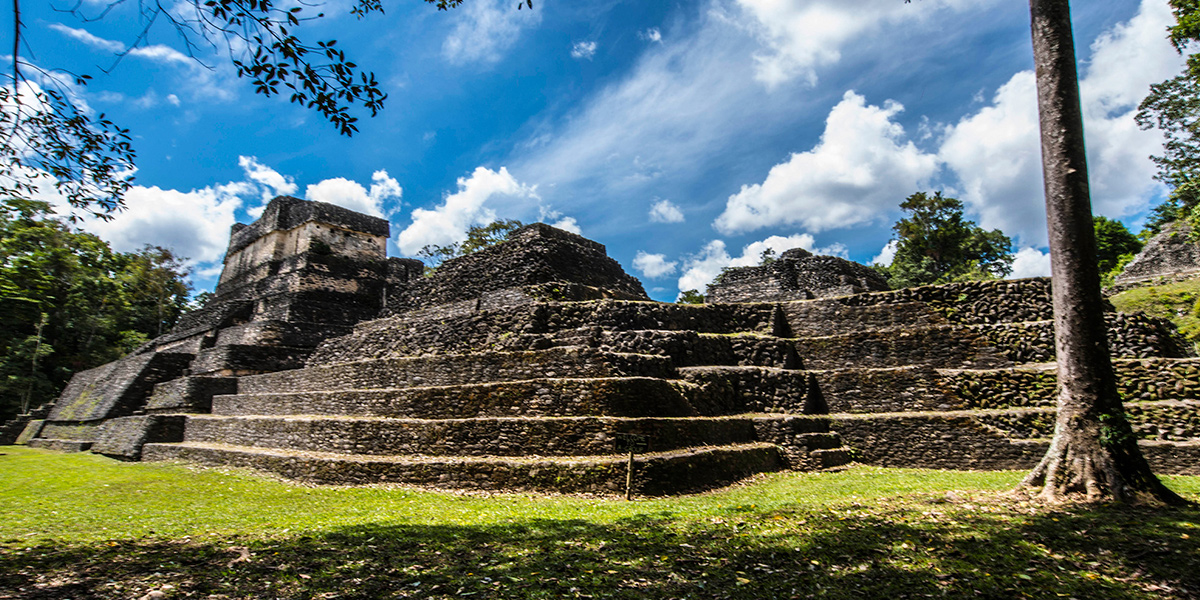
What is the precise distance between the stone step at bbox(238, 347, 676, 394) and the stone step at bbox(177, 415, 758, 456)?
103 cm

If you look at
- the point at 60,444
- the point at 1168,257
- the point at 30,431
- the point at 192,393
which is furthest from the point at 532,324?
the point at 1168,257

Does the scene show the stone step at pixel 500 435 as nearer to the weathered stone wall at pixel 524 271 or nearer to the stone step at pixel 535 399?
the stone step at pixel 535 399

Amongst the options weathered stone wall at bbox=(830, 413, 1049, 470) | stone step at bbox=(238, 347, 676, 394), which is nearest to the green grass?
weathered stone wall at bbox=(830, 413, 1049, 470)

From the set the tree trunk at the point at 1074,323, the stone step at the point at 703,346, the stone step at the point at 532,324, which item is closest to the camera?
the tree trunk at the point at 1074,323

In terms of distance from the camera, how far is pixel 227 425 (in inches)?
511

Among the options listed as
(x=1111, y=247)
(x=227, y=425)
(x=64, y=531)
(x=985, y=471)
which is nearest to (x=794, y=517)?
(x=985, y=471)

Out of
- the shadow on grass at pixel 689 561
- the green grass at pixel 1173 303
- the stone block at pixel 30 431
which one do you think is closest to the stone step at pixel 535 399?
the shadow on grass at pixel 689 561

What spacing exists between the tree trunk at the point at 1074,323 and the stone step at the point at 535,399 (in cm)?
450

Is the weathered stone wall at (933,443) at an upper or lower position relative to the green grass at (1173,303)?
lower

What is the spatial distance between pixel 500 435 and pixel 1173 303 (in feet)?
64.7

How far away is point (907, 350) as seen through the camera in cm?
1067

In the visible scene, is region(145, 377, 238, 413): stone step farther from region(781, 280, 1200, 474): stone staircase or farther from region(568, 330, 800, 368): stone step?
region(781, 280, 1200, 474): stone staircase

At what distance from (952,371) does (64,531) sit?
42.2 feet

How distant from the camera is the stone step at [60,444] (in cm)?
1577
